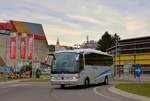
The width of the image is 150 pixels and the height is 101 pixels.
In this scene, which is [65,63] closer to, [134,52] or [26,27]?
[134,52]

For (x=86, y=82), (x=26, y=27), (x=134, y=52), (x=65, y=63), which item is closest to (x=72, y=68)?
(x=65, y=63)

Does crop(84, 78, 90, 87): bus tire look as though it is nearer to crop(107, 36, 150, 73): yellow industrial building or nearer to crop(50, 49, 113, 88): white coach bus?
crop(50, 49, 113, 88): white coach bus

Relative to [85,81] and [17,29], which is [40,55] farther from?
[85,81]

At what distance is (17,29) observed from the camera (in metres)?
110

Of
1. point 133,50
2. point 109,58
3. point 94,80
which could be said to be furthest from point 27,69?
point 133,50

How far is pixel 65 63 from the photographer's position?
1160 inches

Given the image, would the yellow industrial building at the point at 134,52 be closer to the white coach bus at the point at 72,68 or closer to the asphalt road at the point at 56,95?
the white coach bus at the point at 72,68

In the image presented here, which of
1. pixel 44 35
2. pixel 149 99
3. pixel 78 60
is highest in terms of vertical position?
pixel 44 35

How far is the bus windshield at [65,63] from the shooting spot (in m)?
29.3

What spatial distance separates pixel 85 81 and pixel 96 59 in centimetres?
395

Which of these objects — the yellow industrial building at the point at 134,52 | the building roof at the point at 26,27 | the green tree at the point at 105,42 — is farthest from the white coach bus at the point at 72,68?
the green tree at the point at 105,42

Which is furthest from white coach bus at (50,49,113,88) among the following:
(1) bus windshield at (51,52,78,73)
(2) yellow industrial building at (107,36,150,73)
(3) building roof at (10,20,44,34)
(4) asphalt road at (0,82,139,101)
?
(3) building roof at (10,20,44,34)

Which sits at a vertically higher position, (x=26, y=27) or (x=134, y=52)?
(x=26, y=27)

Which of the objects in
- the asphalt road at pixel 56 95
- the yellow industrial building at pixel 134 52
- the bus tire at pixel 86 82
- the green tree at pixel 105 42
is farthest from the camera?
the green tree at pixel 105 42
